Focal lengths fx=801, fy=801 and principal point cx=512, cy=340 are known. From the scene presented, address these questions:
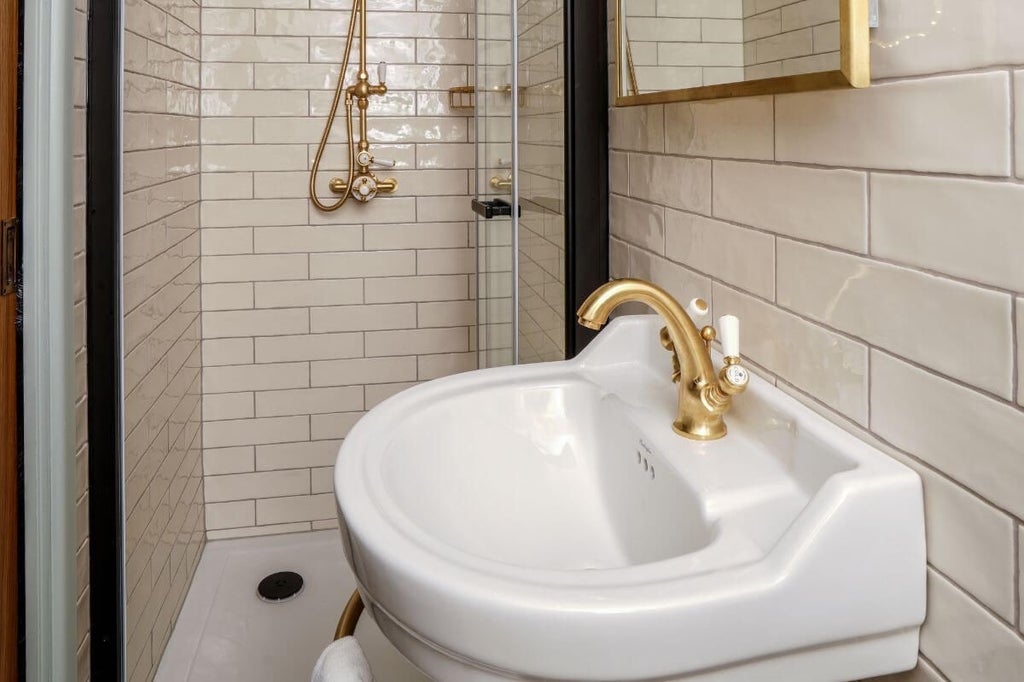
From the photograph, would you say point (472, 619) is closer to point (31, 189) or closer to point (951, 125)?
point (951, 125)

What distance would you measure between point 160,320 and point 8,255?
2.81ft

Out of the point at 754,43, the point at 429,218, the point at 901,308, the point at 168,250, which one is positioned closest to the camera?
the point at 901,308

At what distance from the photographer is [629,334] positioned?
1.21m

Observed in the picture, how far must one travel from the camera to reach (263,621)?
2.12 meters

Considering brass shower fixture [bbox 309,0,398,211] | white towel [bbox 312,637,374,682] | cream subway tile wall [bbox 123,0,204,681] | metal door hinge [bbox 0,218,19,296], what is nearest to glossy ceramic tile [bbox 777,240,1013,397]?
white towel [bbox 312,637,374,682]

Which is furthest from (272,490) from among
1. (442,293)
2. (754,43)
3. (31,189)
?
(754,43)

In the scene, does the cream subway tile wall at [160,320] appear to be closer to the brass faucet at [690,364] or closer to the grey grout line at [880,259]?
the brass faucet at [690,364]

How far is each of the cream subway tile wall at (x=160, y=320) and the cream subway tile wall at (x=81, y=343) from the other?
7.9 inches

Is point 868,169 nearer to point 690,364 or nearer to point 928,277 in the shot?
point 928,277

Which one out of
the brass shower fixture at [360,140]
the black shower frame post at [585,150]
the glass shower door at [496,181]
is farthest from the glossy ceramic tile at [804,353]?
the brass shower fixture at [360,140]

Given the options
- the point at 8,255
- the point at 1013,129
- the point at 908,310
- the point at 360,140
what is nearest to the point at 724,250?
the point at 908,310

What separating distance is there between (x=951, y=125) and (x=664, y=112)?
62 centimetres

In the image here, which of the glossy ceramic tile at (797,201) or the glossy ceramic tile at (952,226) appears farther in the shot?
the glossy ceramic tile at (797,201)

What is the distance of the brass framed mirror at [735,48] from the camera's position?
2.32ft
